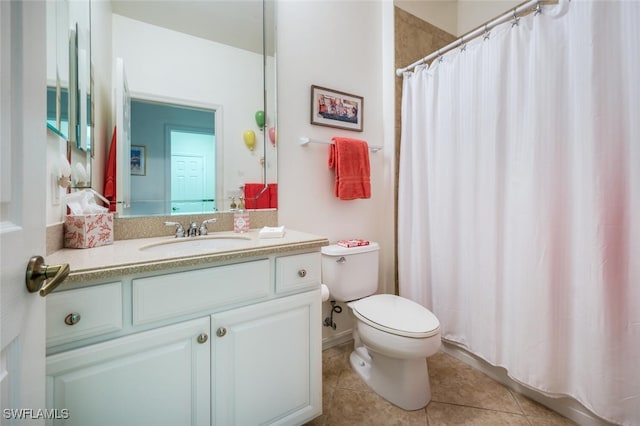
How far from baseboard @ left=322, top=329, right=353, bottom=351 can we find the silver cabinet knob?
1369 millimetres

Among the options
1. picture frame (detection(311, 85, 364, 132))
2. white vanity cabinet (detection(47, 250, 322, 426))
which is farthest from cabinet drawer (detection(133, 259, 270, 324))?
picture frame (detection(311, 85, 364, 132))

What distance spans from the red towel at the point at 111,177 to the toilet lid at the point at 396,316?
1292 mm

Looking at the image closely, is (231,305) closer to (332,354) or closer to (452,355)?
(332,354)

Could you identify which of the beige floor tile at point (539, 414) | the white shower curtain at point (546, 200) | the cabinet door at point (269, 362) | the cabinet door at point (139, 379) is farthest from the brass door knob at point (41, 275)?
the beige floor tile at point (539, 414)

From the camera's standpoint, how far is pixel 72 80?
99cm

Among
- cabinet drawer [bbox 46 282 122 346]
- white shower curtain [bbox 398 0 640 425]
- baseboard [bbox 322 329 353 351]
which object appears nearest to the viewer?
cabinet drawer [bbox 46 282 122 346]

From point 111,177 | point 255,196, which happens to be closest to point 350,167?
point 255,196

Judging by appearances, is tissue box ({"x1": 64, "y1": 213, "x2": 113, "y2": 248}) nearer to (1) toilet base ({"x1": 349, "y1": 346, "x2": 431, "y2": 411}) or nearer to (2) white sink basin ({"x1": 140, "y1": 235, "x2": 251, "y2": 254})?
(2) white sink basin ({"x1": 140, "y1": 235, "x2": 251, "y2": 254})

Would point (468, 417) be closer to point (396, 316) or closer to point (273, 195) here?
point (396, 316)

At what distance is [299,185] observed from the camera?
1.64 m

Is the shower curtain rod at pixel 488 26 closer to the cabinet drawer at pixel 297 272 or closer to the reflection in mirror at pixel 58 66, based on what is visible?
the cabinet drawer at pixel 297 272

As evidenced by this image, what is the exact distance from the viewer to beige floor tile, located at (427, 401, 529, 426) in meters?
1.22

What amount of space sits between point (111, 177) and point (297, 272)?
3.12 ft

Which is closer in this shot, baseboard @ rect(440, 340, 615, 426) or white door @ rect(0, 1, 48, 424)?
white door @ rect(0, 1, 48, 424)
